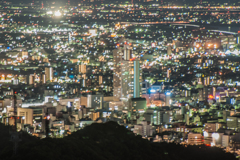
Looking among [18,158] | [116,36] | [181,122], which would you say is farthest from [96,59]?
[18,158]

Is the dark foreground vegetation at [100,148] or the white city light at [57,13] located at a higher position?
the white city light at [57,13]

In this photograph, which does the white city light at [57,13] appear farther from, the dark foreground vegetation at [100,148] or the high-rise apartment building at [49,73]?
the dark foreground vegetation at [100,148]

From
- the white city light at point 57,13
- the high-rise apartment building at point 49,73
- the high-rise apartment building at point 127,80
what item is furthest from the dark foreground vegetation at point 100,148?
the white city light at point 57,13

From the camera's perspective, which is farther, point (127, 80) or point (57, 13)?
point (57, 13)

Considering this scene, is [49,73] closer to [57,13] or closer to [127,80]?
[127,80]

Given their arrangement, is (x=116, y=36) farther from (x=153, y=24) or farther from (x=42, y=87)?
(x=42, y=87)

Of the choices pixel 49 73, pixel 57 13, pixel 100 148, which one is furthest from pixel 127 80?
pixel 100 148

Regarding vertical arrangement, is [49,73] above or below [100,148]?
above

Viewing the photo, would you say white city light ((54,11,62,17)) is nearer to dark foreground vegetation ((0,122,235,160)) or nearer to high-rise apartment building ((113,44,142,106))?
high-rise apartment building ((113,44,142,106))

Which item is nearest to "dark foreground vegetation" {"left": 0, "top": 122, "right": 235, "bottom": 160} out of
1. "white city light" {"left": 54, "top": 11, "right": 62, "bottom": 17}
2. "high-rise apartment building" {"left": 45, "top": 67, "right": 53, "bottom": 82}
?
"high-rise apartment building" {"left": 45, "top": 67, "right": 53, "bottom": 82}

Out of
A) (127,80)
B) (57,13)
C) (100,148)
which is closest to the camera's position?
(100,148)
